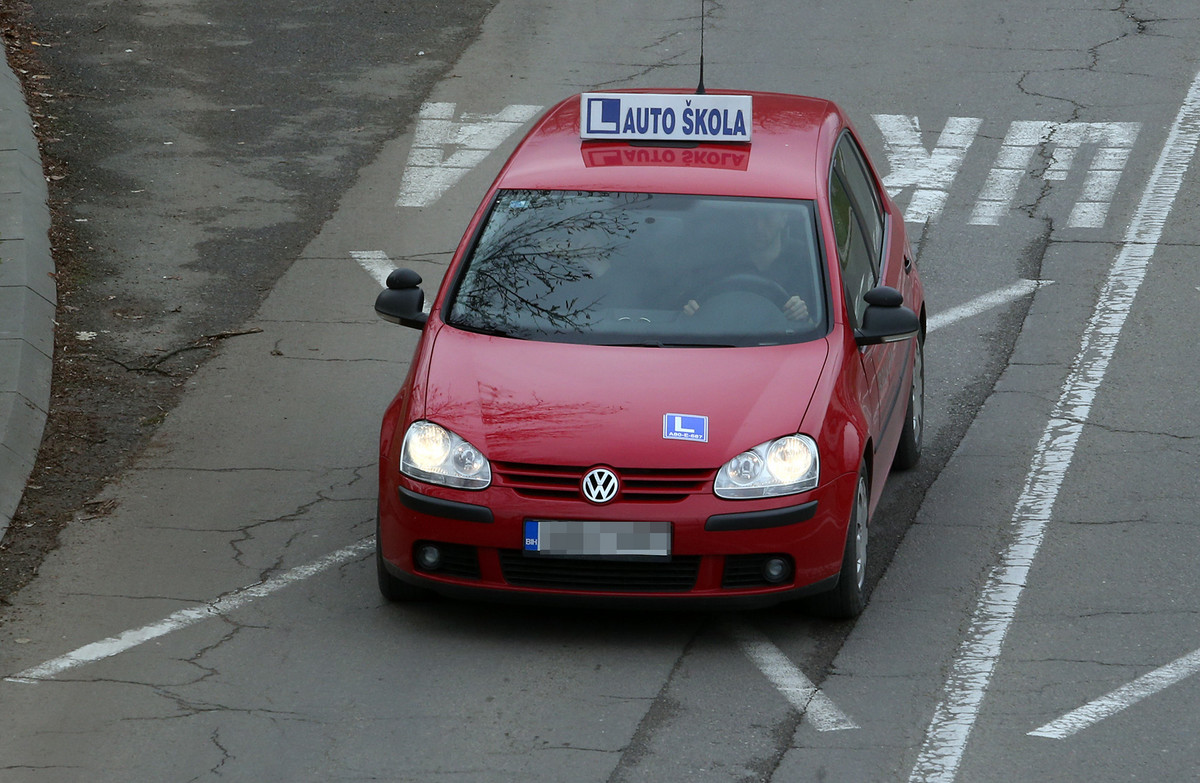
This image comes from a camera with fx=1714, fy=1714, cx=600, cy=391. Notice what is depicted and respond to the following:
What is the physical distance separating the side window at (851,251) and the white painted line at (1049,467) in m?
1.25

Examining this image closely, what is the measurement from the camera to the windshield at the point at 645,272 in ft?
22.3

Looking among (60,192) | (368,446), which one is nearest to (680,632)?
(368,446)

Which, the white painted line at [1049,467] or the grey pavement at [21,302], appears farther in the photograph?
the grey pavement at [21,302]

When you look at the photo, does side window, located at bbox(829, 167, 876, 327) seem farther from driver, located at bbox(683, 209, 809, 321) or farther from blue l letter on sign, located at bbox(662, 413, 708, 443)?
blue l letter on sign, located at bbox(662, 413, 708, 443)

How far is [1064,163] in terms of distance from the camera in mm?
12977

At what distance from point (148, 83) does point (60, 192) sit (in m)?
2.89

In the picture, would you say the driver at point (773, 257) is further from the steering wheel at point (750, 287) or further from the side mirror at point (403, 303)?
the side mirror at point (403, 303)

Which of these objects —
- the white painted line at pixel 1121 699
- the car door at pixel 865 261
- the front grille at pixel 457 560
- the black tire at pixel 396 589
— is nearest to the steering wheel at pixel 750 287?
the car door at pixel 865 261

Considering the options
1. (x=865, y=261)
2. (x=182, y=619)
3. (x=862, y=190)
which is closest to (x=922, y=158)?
(x=862, y=190)

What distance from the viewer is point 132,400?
9.09 m

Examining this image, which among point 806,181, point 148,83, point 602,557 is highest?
point 806,181

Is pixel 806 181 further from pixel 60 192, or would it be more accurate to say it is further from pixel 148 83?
pixel 148 83

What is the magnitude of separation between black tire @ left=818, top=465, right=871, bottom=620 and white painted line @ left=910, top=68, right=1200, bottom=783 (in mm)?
450

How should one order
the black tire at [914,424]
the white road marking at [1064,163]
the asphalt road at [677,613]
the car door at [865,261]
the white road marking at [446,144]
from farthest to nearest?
the white road marking at [446,144]
the white road marking at [1064,163]
the black tire at [914,424]
the car door at [865,261]
the asphalt road at [677,613]
